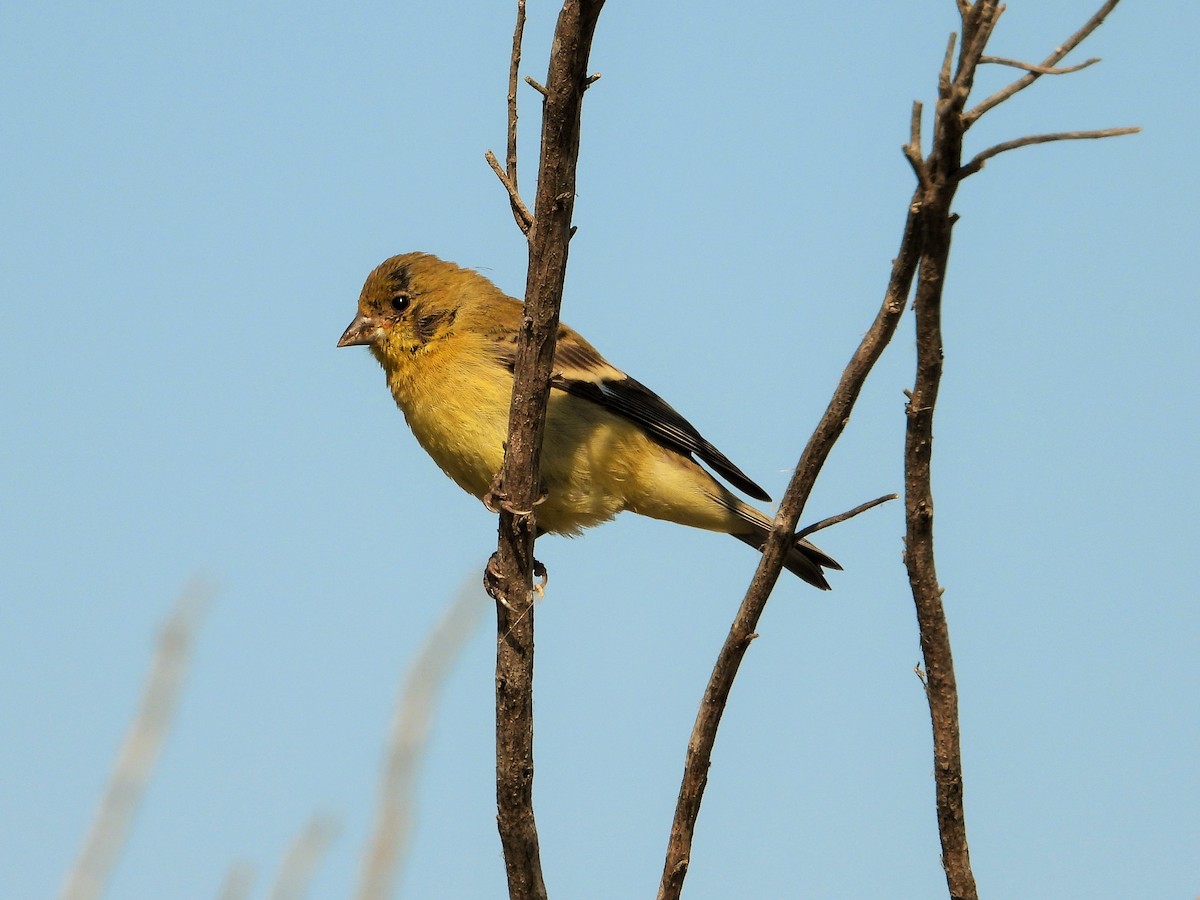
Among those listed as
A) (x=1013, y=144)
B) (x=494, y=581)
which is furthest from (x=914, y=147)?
(x=494, y=581)

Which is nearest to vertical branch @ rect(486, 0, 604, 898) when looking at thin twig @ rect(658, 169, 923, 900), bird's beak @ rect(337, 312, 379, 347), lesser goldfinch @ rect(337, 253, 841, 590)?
thin twig @ rect(658, 169, 923, 900)

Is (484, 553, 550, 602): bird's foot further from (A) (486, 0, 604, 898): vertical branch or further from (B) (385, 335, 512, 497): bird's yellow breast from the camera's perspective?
(B) (385, 335, 512, 497): bird's yellow breast

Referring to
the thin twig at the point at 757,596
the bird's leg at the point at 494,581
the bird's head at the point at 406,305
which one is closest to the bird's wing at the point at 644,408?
the bird's head at the point at 406,305

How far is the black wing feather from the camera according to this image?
250 inches

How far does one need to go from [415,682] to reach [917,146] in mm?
1640

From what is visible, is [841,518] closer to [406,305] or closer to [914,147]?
[914,147]

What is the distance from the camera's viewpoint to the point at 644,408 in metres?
6.43

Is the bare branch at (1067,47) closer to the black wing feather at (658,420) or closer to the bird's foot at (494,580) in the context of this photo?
the bird's foot at (494,580)

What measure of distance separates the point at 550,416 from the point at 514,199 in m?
2.12

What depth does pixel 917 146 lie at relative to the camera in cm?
291

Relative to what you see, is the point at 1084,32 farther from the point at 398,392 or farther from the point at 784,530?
the point at 398,392

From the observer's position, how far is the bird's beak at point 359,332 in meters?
6.72

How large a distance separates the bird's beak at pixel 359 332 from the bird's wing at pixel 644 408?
0.93 metres

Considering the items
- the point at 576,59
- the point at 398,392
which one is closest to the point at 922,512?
the point at 576,59
